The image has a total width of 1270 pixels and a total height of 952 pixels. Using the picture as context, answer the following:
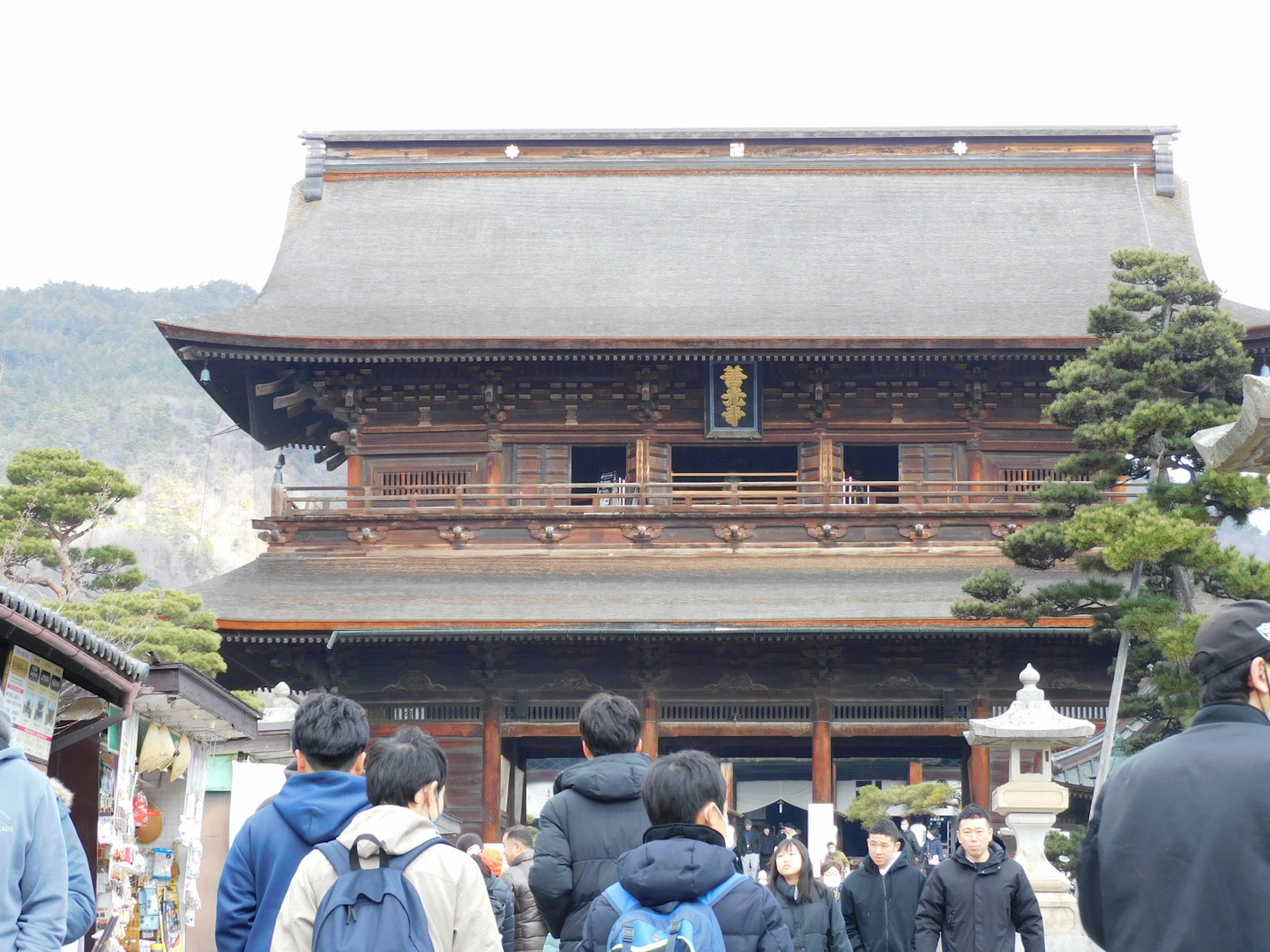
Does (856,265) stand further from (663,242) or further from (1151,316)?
(1151,316)

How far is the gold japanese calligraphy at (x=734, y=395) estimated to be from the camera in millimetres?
20688

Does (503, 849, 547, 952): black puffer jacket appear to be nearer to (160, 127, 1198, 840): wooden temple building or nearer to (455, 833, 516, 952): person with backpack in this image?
(455, 833, 516, 952): person with backpack

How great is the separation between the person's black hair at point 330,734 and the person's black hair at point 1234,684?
8.73 ft

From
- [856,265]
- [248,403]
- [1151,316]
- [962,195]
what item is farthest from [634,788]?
[962,195]

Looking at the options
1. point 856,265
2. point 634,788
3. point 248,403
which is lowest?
point 634,788

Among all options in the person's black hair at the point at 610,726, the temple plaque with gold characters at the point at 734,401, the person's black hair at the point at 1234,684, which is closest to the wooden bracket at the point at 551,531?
the temple plaque with gold characters at the point at 734,401

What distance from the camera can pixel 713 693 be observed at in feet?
63.3

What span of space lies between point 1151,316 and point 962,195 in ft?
26.0

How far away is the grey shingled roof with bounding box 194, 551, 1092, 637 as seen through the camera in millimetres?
18453

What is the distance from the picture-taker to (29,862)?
195 inches

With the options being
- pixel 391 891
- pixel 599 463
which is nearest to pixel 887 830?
pixel 391 891

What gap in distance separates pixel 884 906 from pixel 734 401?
12306 mm

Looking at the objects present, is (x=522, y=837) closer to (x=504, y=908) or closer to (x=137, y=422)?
(x=504, y=908)

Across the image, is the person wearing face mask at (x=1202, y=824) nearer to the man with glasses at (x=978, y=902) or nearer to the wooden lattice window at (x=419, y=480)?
the man with glasses at (x=978, y=902)
